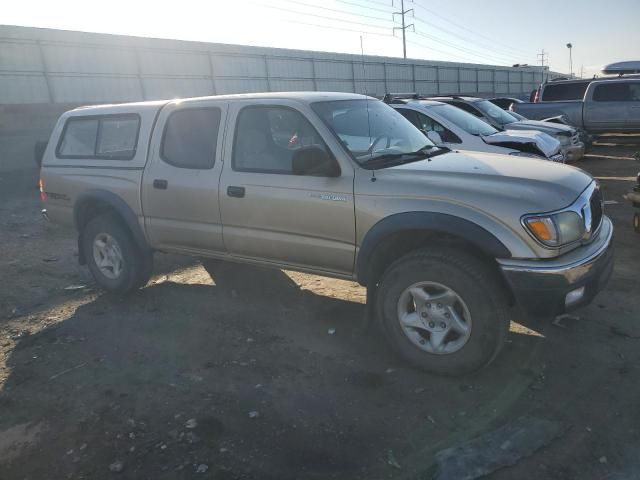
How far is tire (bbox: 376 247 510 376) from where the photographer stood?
10.4 feet

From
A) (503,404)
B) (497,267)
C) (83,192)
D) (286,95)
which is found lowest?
(503,404)

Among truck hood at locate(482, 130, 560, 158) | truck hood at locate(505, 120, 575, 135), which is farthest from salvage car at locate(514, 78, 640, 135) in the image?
truck hood at locate(482, 130, 560, 158)

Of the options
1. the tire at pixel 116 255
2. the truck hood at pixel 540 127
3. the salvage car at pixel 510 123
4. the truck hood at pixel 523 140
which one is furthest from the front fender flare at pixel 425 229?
the truck hood at pixel 540 127

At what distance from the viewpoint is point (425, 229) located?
10.8ft

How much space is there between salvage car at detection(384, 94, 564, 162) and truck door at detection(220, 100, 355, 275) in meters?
4.28

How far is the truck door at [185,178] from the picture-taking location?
14.3 ft

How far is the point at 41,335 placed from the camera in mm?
4508

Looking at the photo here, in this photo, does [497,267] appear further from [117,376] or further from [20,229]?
[20,229]

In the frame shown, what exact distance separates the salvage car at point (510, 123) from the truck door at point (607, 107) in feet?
12.4

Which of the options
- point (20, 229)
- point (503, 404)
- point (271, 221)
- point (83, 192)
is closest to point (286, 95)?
point (271, 221)

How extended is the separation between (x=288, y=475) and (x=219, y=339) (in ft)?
5.84

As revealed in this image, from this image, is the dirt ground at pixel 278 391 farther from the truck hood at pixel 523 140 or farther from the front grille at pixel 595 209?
the truck hood at pixel 523 140

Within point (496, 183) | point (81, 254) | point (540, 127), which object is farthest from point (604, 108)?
point (81, 254)

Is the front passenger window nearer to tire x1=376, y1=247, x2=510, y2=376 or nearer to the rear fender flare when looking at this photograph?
tire x1=376, y1=247, x2=510, y2=376
